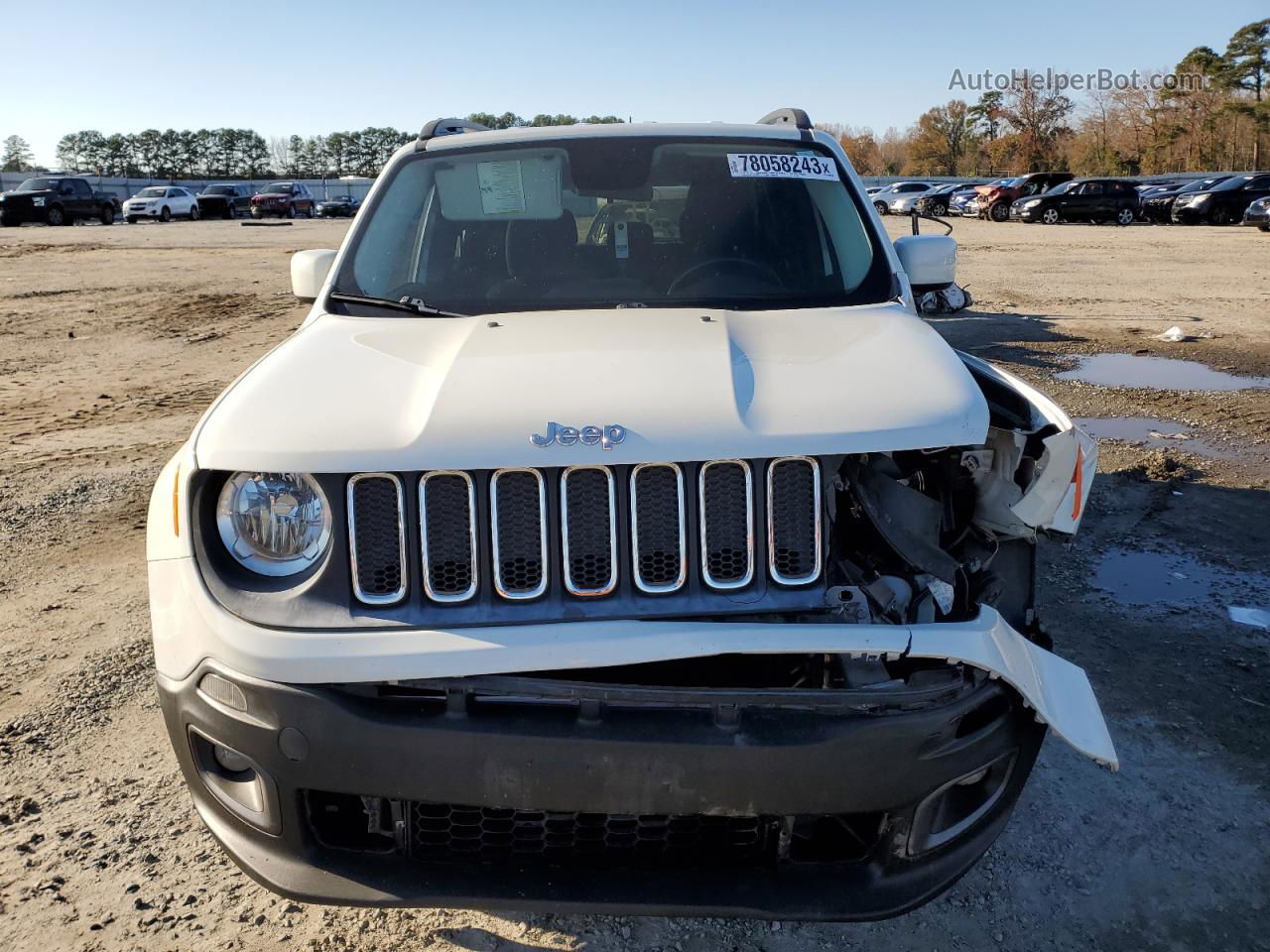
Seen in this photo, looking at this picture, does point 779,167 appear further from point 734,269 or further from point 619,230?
point 619,230

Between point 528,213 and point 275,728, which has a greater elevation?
point 528,213

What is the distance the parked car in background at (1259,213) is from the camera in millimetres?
27656

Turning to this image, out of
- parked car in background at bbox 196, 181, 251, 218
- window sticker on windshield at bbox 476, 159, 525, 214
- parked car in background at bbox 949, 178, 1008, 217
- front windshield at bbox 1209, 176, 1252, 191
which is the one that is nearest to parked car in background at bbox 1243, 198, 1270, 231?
front windshield at bbox 1209, 176, 1252, 191

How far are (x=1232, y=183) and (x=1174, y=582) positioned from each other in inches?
1258

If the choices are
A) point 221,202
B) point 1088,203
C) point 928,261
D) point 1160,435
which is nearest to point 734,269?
point 928,261

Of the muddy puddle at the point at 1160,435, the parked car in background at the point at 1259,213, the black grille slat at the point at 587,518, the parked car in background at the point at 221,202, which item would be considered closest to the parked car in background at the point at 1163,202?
the parked car in background at the point at 1259,213

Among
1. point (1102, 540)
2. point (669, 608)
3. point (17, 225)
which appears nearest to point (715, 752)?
point (669, 608)

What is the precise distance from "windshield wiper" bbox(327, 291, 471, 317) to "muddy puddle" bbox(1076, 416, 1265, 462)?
4600mm

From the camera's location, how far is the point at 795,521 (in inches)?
91.8

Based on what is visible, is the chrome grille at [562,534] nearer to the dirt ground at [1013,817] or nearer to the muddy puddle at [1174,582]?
the dirt ground at [1013,817]

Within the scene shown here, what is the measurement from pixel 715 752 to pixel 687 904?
Result: 0.35 metres

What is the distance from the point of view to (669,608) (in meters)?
2.25

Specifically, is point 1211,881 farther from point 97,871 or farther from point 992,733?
point 97,871

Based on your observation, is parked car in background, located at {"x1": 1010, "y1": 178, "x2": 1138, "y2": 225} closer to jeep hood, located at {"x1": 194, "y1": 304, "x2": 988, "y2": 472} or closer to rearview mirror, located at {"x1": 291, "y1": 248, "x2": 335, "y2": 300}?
rearview mirror, located at {"x1": 291, "y1": 248, "x2": 335, "y2": 300}
